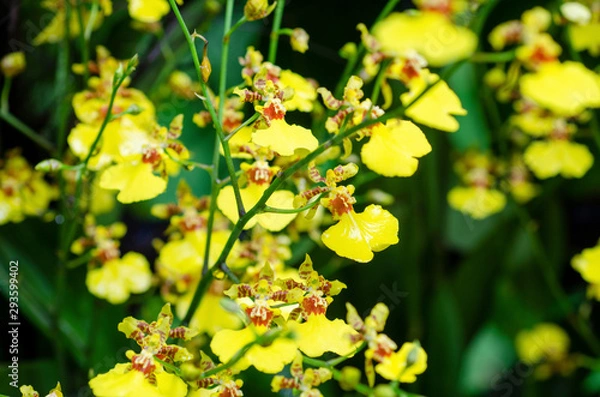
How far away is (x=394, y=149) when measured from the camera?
42 centimetres

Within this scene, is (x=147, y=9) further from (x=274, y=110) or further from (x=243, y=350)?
(x=243, y=350)

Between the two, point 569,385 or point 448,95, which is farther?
point 569,385

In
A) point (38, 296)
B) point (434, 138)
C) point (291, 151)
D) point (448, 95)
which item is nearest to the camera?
point (291, 151)

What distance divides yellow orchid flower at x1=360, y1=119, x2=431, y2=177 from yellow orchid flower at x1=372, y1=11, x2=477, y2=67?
0.12 metres

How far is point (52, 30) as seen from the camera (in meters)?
0.68

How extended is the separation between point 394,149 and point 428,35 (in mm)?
182

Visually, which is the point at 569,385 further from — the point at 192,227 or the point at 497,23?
the point at 192,227

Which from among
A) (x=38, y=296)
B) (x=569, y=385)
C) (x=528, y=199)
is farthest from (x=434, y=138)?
(x=38, y=296)

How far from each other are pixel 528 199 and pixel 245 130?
60cm

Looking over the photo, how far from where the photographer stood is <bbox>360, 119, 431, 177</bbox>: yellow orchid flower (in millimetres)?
415

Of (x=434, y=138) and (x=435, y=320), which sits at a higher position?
(x=434, y=138)

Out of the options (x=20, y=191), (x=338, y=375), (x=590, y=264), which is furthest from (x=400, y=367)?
(x=20, y=191)

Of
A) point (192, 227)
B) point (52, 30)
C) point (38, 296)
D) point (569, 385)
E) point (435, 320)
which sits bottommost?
point (569, 385)

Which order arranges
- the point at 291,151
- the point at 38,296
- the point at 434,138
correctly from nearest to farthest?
1. the point at 291,151
2. the point at 38,296
3. the point at 434,138
